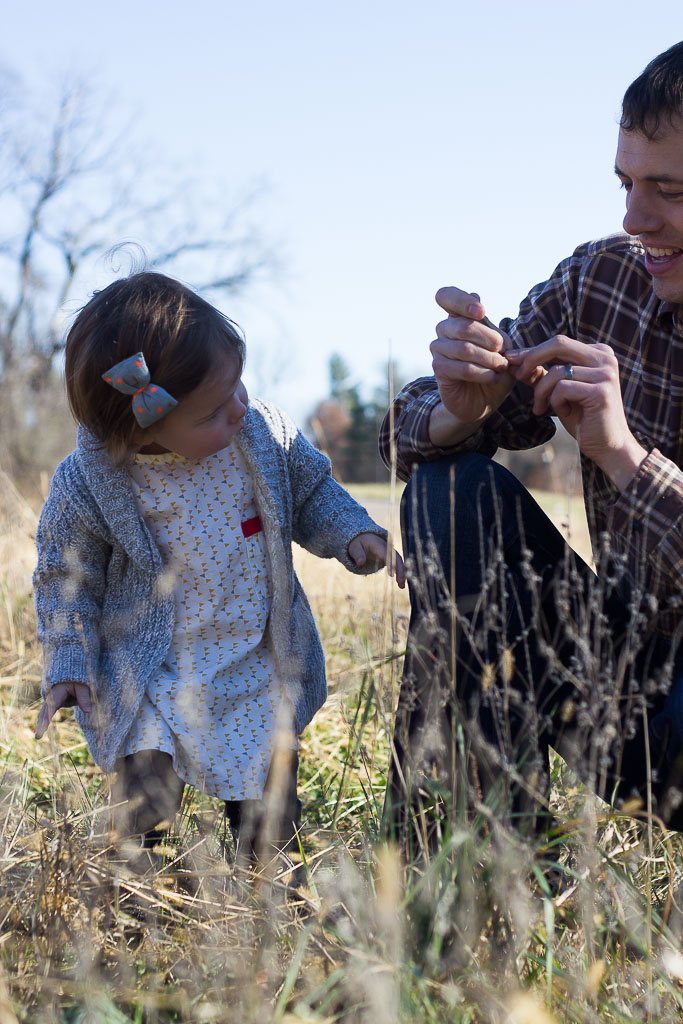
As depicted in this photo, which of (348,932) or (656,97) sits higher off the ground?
(656,97)

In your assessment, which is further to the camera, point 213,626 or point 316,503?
point 316,503

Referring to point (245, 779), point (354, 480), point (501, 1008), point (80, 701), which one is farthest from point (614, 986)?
point (354, 480)

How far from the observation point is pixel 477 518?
6.61 ft

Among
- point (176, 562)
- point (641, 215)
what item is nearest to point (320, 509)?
point (176, 562)

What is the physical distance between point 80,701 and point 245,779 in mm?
442

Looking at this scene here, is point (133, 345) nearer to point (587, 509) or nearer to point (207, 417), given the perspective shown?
point (207, 417)

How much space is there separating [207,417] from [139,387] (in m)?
0.17

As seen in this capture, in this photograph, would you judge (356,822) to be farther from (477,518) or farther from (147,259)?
(147,259)

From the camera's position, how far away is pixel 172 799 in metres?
2.26

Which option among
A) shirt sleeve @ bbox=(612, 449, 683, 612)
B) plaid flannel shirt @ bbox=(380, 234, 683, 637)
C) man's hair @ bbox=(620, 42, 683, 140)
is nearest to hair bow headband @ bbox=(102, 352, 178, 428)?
plaid flannel shirt @ bbox=(380, 234, 683, 637)

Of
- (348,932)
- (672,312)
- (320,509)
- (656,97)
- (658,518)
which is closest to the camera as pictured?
(348,932)

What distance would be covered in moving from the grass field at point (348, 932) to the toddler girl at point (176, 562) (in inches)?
12.5

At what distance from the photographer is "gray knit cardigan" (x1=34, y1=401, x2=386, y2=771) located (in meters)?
2.29

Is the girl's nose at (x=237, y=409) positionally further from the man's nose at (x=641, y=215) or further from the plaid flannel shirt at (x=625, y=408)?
the man's nose at (x=641, y=215)
